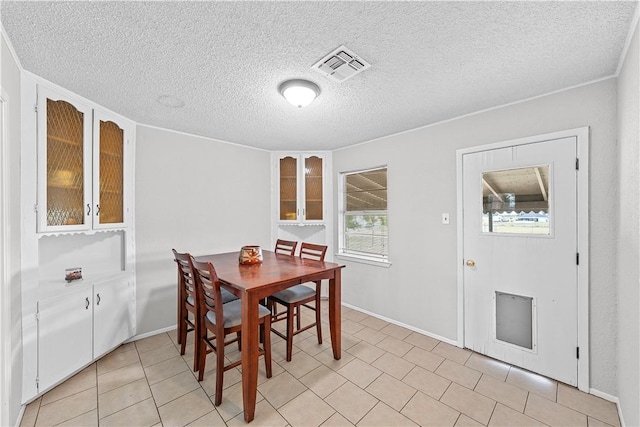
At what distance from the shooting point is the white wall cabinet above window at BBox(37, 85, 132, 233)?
1.91m

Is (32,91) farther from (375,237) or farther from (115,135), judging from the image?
(375,237)

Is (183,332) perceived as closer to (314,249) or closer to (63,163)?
(314,249)

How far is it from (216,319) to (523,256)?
8.31ft

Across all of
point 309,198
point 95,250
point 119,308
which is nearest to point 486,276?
point 309,198

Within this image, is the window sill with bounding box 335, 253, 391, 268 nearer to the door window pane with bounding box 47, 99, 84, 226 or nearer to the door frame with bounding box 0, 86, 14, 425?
the door window pane with bounding box 47, 99, 84, 226

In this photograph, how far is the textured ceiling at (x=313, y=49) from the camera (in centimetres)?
126

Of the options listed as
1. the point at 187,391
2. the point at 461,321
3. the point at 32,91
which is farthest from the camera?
the point at 461,321

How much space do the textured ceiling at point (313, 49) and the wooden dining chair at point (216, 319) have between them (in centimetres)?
136

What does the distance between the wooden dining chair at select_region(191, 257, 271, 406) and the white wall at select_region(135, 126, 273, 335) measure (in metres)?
1.23

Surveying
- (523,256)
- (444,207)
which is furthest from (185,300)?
(523,256)

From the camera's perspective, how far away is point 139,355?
2.49m

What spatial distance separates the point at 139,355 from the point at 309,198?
269cm

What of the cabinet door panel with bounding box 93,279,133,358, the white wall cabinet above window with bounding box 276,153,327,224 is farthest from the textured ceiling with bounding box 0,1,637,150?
the cabinet door panel with bounding box 93,279,133,358

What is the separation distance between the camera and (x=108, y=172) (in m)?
2.48
